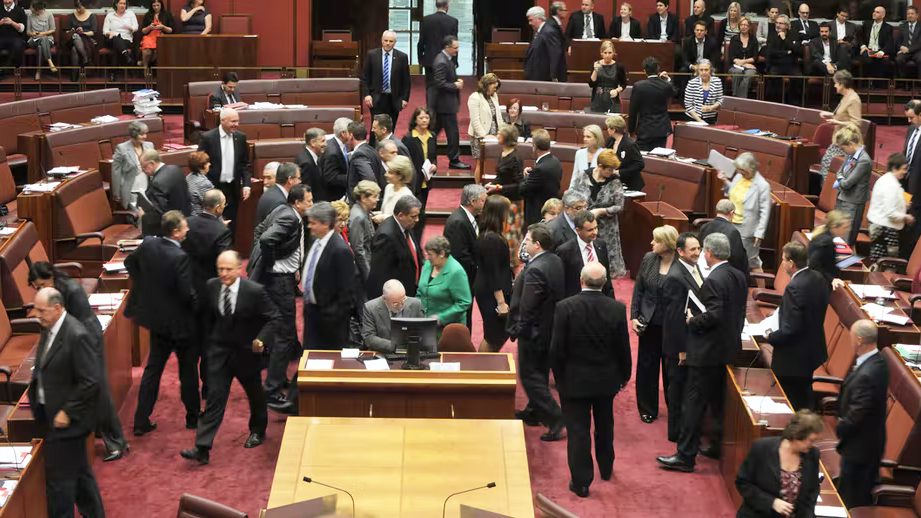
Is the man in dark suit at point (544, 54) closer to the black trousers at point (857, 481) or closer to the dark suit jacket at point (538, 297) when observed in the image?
the dark suit jacket at point (538, 297)

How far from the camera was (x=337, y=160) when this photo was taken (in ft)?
32.2

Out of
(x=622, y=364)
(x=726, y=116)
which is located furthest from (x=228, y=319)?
(x=726, y=116)

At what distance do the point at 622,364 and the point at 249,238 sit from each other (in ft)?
17.9

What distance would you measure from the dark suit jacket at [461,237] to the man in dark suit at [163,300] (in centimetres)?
169

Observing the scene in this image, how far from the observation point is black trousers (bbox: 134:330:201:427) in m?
7.42

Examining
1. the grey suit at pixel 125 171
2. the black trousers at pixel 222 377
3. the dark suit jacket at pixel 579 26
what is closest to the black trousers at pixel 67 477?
the black trousers at pixel 222 377

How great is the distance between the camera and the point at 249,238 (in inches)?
441

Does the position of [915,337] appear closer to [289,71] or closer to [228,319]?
[228,319]

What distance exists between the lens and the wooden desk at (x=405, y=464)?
530 centimetres

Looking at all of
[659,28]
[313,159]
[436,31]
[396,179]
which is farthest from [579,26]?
[396,179]

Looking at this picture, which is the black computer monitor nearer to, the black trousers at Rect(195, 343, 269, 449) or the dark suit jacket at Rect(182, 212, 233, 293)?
the black trousers at Rect(195, 343, 269, 449)

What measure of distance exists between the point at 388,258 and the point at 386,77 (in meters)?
5.64

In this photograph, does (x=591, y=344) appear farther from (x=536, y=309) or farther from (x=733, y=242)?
(x=733, y=242)

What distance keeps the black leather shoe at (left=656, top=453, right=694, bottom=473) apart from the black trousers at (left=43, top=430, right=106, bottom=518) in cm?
327
